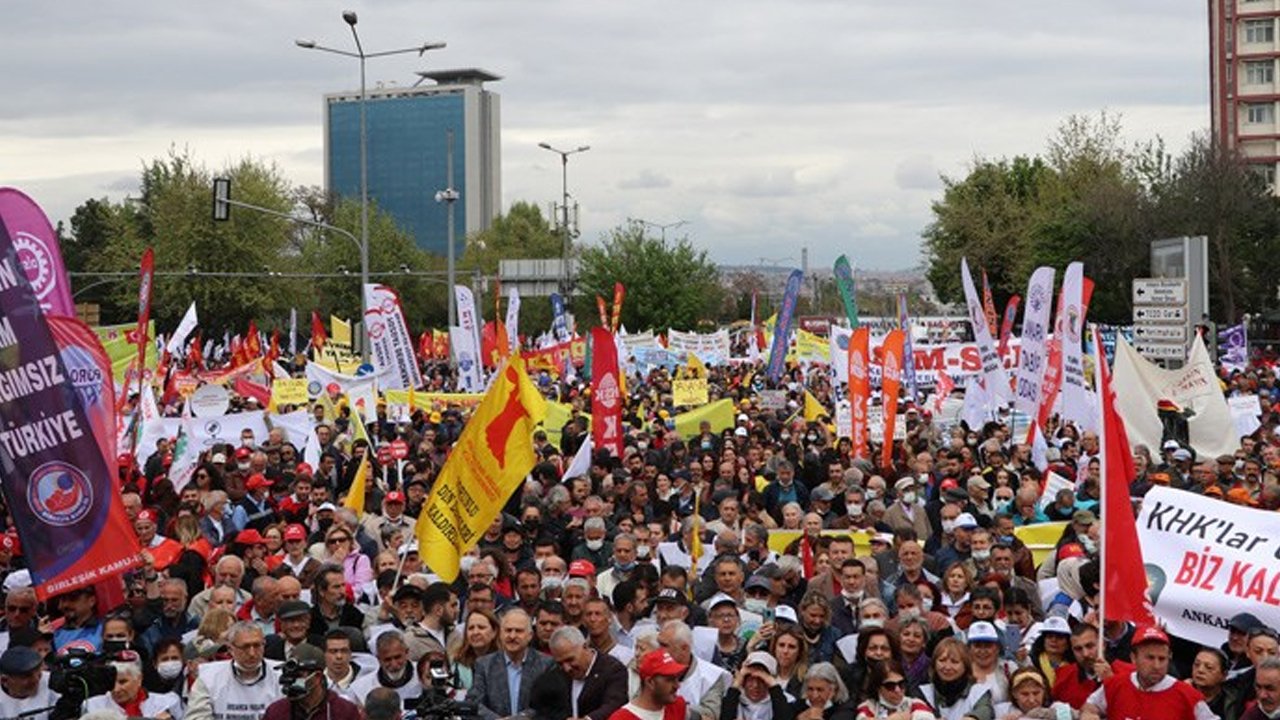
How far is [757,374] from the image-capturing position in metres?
40.1

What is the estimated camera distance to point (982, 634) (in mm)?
9070

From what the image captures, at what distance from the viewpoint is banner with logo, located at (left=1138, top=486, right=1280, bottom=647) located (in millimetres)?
9562

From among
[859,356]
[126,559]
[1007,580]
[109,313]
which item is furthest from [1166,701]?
[109,313]

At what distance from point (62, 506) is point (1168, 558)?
5.59m

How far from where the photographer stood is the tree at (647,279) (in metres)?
76.9

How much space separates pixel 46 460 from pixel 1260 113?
99.8 m

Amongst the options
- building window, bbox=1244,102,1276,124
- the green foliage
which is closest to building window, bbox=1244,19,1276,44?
building window, bbox=1244,102,1276,124

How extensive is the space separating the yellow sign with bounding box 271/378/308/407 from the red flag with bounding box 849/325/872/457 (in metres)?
8.86

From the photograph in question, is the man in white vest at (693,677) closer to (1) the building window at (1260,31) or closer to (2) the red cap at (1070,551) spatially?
(2) the red cap at (1070,551)

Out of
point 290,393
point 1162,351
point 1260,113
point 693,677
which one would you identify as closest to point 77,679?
point 693,677

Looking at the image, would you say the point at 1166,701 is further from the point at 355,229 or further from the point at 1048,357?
the point at 355,229

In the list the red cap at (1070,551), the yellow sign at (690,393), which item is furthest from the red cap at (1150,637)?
the yellow sign at (690,393)

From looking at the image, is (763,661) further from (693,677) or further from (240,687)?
(240,687)

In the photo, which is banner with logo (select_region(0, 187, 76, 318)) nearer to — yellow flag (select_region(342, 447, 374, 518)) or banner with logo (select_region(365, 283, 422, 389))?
yellow flag (select_region(342, 447, 374, 518))
